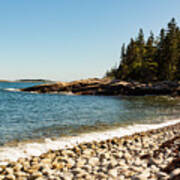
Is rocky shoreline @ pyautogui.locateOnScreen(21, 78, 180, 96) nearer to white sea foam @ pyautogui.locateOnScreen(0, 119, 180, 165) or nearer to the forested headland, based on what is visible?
the forested headland

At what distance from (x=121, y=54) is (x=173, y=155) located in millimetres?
68564

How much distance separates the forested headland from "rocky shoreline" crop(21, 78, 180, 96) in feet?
20.8

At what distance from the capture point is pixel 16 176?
21.3 feet

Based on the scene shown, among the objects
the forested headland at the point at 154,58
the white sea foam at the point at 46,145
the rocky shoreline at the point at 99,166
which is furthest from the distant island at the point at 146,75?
the rocky shoreline at the point at 99,166

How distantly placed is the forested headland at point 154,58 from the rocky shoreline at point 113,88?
20.8 feet

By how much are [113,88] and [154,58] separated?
17.8 m

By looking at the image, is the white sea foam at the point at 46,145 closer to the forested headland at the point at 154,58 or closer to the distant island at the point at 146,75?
the distant island at the point at 146,75

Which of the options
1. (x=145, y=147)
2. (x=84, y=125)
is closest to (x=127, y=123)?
(x=84, y=125)

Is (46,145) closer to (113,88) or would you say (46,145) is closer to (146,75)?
(113,88)

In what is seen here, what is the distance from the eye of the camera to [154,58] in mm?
58812

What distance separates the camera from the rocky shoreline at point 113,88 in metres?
48.4

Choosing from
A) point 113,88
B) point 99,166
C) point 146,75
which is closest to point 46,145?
point 99,166

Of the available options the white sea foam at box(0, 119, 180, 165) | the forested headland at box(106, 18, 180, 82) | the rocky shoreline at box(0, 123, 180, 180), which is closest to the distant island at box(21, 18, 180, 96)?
the forested headland at box(106, 18, 180, 82)

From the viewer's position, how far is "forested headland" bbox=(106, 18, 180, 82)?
5306cm
